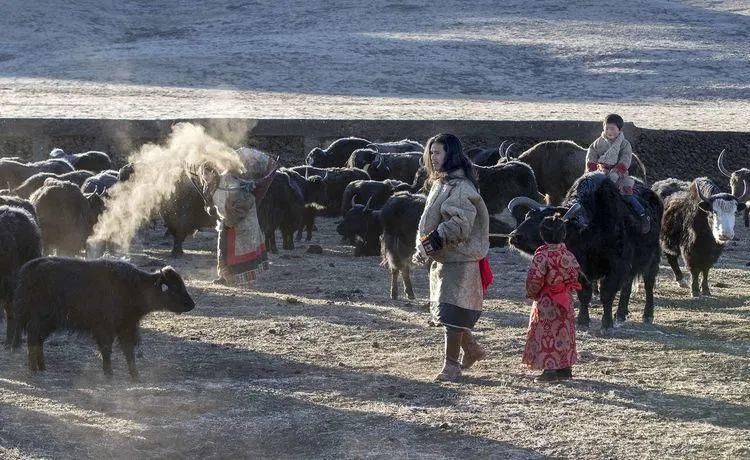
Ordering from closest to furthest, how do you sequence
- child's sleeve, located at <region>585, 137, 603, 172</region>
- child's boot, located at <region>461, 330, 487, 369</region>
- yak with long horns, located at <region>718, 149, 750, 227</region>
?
child's boot, located at <region>461, 330, 487, 369</region> → child's sleeve, located at <region>585, 137, 603, 172</region> → yak with long horns, located at <region>718, 149, 750, 227</region>

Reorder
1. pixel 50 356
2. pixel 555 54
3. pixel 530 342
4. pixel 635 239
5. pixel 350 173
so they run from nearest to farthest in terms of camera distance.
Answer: pixel 530 342, pixel 50 356, pixel 635 239, pixel 350 173, pixel 555 54

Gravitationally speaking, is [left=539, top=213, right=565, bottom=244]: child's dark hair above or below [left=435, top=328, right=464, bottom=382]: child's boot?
above

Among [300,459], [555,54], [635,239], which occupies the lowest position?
[300,459]

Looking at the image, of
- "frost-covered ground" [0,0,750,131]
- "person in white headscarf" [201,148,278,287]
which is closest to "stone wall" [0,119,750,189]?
"frost-covered ground" [0,0,750,131]

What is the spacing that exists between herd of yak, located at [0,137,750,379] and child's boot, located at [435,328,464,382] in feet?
5.28

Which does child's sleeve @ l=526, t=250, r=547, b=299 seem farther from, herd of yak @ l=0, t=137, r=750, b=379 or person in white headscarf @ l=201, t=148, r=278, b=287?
person in white headscarf @ l=201, t=148, r=278, b=287

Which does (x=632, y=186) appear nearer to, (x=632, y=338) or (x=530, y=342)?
(x=632, y=338)

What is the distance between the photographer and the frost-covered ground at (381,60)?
36000 millimetres

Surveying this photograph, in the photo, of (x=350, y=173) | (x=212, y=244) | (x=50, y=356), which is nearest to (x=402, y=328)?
(x=50, y=356)

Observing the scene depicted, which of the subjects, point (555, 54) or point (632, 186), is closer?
point (632, 186)

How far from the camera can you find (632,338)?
10.9 metres

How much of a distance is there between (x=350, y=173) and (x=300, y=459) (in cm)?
1243

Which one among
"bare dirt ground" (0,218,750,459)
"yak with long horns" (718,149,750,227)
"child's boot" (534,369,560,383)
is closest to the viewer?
"bare dirt ground" (0,218,750,459)

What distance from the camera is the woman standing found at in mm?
8805
